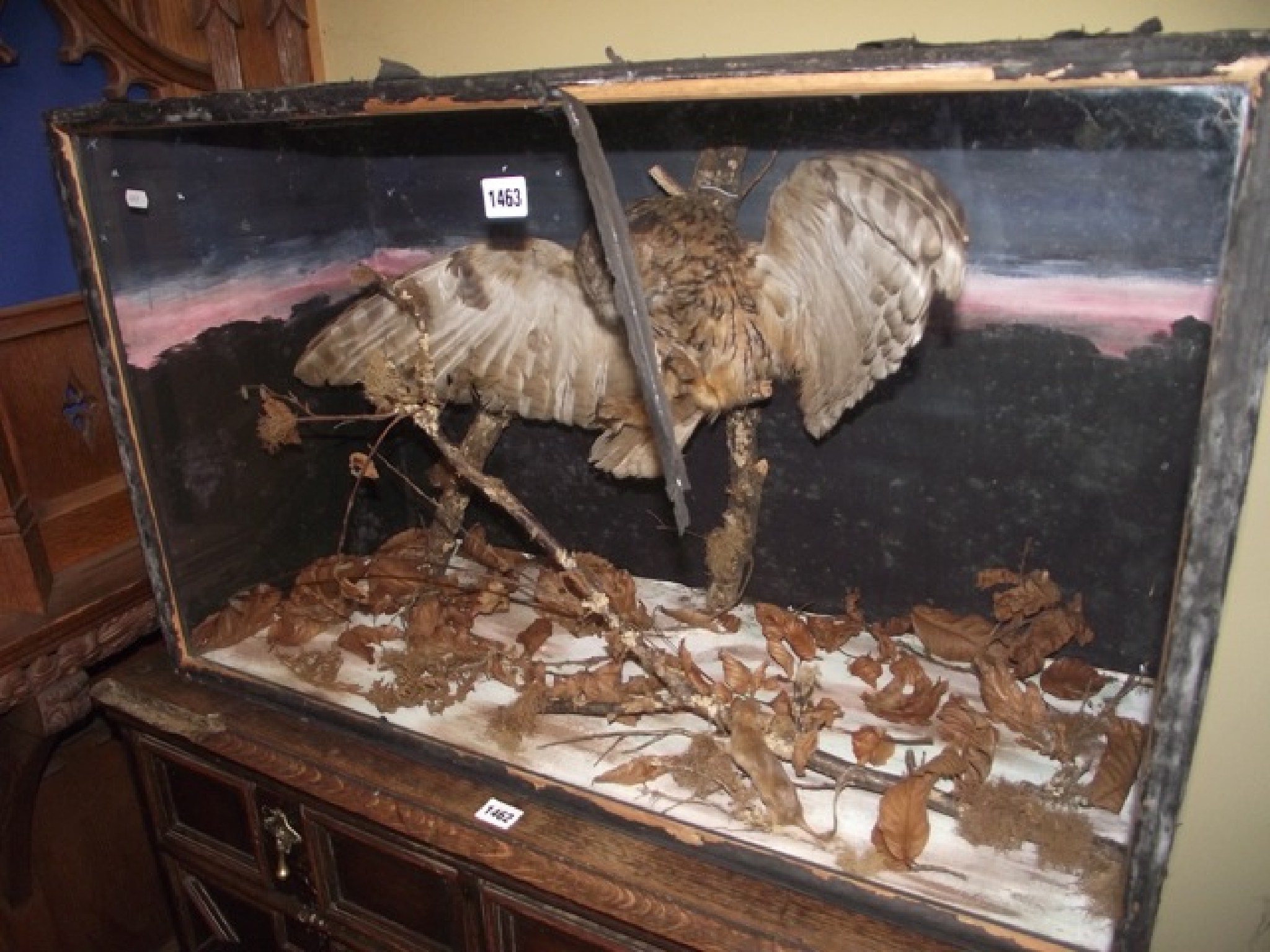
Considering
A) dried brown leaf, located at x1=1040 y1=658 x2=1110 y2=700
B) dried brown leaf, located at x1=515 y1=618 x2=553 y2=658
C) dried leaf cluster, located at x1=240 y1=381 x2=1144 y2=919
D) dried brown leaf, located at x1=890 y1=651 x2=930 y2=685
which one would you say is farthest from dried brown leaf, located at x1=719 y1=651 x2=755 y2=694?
dried brown leaf, located at x1=1040 y1=658 x2=1110 y2=700

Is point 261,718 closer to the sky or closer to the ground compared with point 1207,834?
closer to the ground

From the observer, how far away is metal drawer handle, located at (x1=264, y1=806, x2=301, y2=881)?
1.40 meters

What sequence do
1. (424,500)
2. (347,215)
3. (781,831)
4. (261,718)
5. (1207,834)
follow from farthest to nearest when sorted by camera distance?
(424,500) < (347,215) < (261,718) < (781,831) < (1207,834)

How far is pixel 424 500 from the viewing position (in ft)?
6.46

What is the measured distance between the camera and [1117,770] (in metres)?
1.16

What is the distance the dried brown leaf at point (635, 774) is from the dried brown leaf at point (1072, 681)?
59 cm

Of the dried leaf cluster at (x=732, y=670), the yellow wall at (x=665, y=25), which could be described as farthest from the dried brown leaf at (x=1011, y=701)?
the yellow wall at (x=665, y=25)

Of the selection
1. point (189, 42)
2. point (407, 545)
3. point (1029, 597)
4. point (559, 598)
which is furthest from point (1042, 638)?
point (189, 42)

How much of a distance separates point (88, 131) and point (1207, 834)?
1.53m

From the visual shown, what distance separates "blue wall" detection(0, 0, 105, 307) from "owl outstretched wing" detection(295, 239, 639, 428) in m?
0.43

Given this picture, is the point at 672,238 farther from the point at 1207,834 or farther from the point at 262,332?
the point at 1207,834

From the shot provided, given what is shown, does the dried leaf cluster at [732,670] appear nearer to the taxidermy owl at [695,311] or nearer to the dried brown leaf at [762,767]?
the dried brown leaf at [762,767]

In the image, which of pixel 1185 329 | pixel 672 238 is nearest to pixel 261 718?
pixel 672 238

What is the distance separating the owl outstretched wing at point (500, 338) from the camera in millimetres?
1508
